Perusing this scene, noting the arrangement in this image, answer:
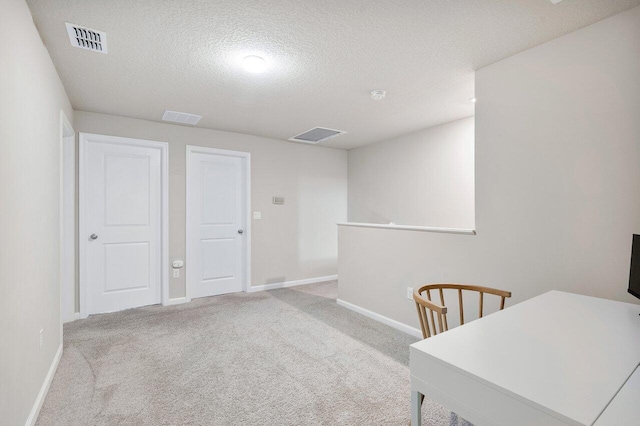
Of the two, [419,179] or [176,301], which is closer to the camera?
Answer: [176,301]

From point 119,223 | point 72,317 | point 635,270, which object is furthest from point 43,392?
point 635,270

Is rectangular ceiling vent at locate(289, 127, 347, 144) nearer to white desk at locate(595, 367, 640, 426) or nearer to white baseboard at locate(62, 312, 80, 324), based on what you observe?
white baseboard at locate(62, 312, 80, 324)

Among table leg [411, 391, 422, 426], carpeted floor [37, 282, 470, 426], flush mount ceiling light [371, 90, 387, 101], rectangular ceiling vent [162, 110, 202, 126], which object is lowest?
carpeted floor [37, 282, 470, 426]

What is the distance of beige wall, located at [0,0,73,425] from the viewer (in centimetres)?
147

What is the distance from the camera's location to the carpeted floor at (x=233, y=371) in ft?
6.22

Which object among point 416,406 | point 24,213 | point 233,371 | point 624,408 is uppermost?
point 24,213

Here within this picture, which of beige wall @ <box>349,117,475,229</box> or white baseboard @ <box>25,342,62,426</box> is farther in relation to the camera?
beige wall @ <box>349,117,475,229</box>

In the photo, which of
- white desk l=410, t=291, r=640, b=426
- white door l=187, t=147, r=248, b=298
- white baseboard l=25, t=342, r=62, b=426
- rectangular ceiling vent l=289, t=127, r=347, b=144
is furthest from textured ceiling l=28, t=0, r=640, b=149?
white baseboard l=25, t=342, r=62, b=426

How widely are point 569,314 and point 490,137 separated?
1507 millimetres

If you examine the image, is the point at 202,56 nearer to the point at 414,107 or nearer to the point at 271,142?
the point at 414,107

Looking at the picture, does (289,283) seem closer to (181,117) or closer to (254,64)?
(181,117)

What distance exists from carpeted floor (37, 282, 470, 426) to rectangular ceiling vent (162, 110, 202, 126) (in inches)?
94.2

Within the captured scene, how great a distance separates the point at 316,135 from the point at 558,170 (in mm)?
3282

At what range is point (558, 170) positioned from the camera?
7.05 feet
